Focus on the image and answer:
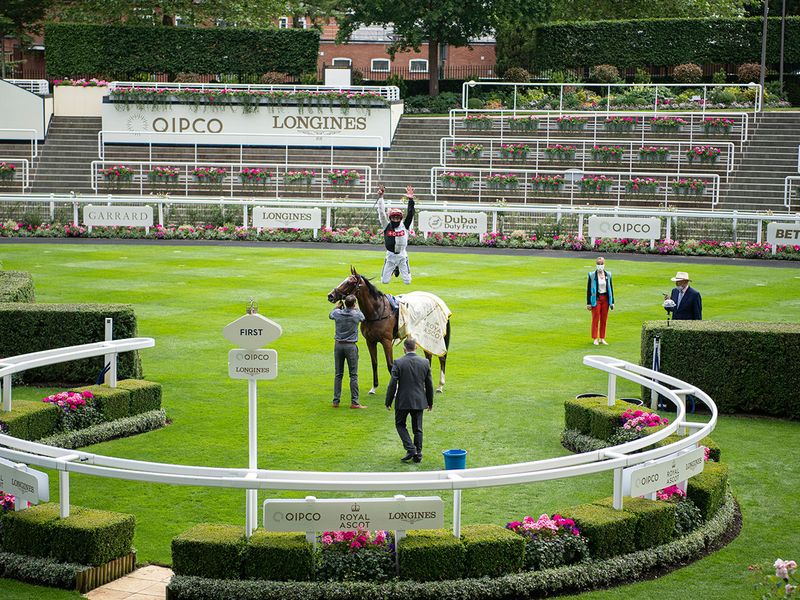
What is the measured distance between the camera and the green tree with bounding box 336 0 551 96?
54062 mm

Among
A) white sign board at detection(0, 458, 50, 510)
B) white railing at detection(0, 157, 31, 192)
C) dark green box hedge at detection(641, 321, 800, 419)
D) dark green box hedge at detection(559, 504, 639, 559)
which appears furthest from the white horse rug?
white railing at detection(0, 157, 31, 192)

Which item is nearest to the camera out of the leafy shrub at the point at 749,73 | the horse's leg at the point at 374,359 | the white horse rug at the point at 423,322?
the white horse rug at the point at 423,322

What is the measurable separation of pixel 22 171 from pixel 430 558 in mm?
37791

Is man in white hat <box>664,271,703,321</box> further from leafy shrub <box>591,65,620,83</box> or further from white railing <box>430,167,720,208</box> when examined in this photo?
leafy shrub <box>591,65,620,83</box>

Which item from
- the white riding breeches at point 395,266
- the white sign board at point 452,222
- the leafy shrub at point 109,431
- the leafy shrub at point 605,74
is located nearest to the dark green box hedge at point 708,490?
→ the leafy shrub at point 109,431

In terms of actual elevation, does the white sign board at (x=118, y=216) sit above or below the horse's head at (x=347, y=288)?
above

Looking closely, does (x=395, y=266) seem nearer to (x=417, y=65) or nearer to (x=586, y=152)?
(x=586, y=152)

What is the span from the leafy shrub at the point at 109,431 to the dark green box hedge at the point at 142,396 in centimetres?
10

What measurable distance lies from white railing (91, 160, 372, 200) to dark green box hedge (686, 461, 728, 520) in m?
29.7

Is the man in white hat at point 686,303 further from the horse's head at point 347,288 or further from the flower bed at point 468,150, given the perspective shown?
the flower bed at point 468,150

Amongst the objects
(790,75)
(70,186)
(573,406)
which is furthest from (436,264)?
(790,75)

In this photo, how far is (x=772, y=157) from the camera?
138 feet

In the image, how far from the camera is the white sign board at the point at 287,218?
3597 centimetres

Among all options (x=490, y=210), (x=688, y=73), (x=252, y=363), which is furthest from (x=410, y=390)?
(x=688, y=73)
